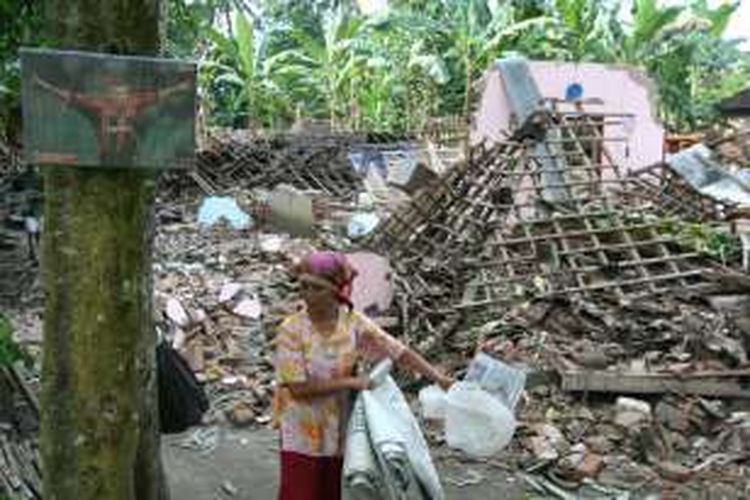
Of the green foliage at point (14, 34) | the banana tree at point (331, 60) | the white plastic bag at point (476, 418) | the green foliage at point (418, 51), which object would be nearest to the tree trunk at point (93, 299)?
the white plastic bag at point (476, 418)

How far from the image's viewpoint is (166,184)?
63.7 feet

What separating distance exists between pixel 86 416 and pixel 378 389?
3.73ft

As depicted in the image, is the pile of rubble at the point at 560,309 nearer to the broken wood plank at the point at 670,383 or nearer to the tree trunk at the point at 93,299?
the broken wood plank at the point at 670,383

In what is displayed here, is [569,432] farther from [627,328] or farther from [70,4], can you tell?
[70,4]

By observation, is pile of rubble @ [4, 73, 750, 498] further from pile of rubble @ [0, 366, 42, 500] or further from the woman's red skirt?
the woman's red skirt

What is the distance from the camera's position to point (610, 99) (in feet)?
54.6

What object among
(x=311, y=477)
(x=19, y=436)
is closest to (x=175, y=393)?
(x=19, y=436)

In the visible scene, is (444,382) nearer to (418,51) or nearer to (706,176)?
(706,176)

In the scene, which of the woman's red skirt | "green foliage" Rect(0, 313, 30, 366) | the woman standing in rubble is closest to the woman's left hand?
the woman standing in rubble

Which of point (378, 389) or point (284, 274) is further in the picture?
point (284, 274)

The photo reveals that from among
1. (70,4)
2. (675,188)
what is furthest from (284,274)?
(70,4)

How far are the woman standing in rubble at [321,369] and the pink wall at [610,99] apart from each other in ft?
39.0

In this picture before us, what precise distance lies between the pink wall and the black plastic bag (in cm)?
1088

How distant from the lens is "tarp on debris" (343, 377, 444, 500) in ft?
11.5
